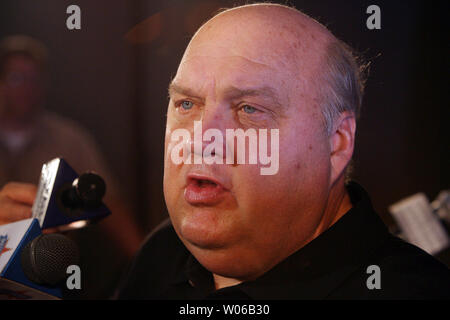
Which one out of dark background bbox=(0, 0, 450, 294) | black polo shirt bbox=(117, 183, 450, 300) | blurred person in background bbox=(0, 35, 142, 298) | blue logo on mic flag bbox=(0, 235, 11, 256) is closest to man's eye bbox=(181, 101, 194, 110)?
dark background bbox=(0, 0, 450, 294)

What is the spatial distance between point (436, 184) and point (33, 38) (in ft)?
3.90

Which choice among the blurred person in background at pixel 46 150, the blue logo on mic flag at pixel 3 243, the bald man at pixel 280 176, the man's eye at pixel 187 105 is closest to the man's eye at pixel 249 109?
the bald man at pixel 280 176

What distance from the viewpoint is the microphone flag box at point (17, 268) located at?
916mm

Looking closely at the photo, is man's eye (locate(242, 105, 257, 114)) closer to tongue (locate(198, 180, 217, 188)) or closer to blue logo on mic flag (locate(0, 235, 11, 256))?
tongue (locate(198, 180, 217, 188))

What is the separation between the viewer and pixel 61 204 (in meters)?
1.08

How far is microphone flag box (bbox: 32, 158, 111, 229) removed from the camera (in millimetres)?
1065

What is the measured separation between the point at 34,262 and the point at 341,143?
0.63m

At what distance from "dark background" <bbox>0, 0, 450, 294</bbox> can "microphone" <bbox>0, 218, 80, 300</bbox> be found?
42cm

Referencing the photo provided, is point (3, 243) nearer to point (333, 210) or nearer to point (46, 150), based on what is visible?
point (46, 150)

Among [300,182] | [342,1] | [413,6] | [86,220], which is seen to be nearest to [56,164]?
[86,220]

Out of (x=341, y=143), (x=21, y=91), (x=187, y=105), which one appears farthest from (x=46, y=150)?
(x=341, y=143)

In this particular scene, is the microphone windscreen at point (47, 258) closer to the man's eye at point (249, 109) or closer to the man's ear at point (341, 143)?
the man's eye at point (249, 109)

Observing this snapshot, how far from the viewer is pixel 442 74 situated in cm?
119

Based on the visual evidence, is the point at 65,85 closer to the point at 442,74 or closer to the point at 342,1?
the point at 342,1
